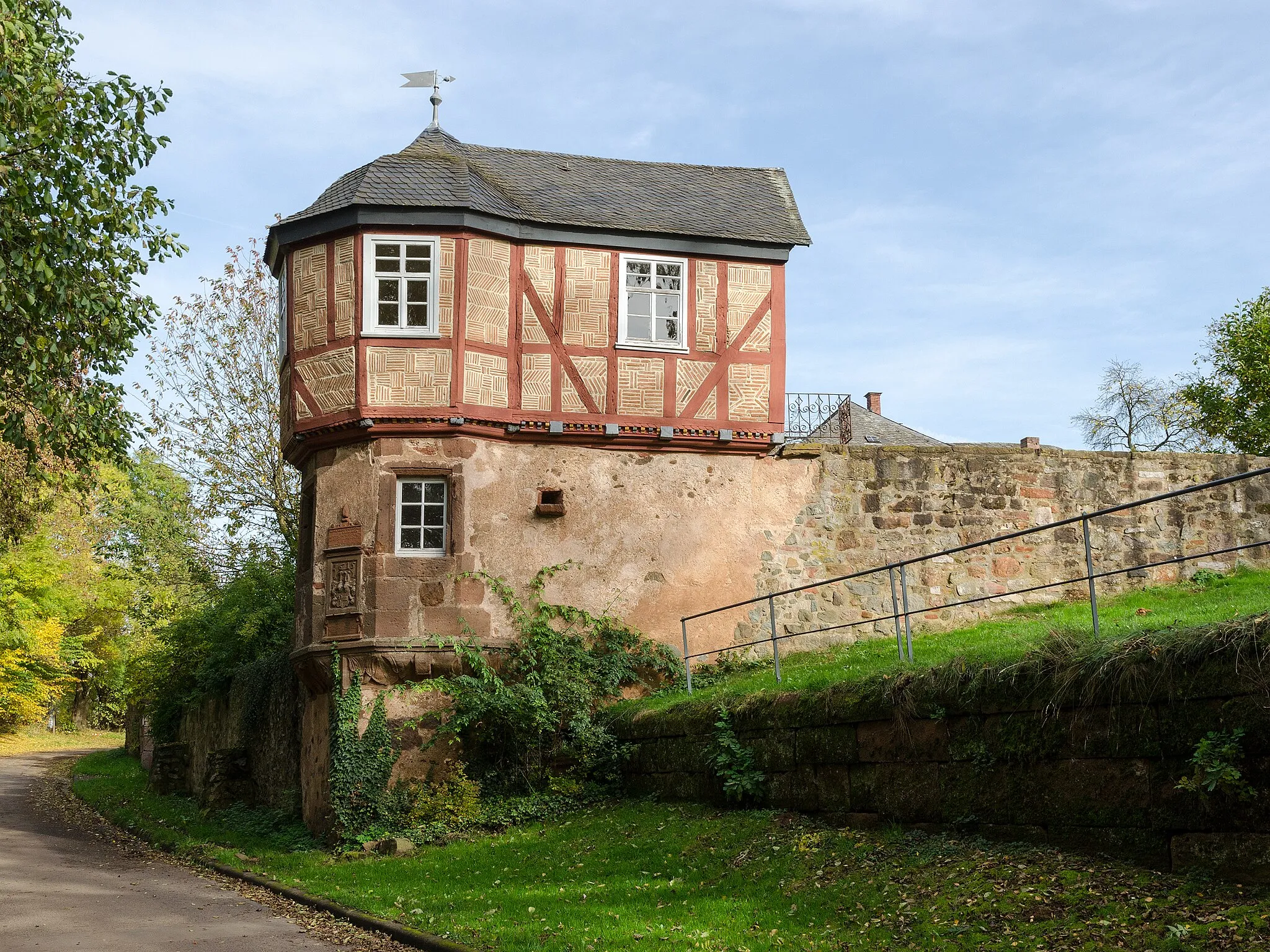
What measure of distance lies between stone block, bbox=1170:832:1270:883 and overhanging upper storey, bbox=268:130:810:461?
10.5 m

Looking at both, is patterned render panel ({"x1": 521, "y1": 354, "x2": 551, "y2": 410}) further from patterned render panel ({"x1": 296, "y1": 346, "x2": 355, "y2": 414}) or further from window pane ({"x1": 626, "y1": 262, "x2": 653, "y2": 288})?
patterned render panel ({"x1": 296, "y1": 346, "x2": 355, "y2": 414})

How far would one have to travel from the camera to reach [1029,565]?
19156mm

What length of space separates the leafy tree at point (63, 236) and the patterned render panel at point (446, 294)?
331 centimetres

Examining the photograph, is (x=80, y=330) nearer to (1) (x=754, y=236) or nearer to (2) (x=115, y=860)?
(2) (x=115, y=860)

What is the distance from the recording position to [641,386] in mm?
17781

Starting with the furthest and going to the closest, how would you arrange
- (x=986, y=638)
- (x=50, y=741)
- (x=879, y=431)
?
(x=50, y=741) < (x=879, y=431) < (x=986, y=638)

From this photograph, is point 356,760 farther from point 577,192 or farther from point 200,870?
point 577,192

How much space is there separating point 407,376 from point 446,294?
3.97 ft

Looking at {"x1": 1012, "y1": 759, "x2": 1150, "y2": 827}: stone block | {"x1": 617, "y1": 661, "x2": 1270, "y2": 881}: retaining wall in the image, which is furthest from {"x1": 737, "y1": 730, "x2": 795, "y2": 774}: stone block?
{"x1": 1012, "y1": 759, "x2": 1150, "y2": 827}: stone block

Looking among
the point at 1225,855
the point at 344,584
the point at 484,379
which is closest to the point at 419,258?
the point at 484,379

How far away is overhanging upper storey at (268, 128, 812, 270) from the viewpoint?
17109mm

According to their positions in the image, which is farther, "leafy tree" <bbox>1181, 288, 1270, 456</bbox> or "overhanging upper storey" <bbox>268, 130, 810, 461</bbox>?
"leafy tree" <bbox>1181, 288, 1270, 456</bbox>

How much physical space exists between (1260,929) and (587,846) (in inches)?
293

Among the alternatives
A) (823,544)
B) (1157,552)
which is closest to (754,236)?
(823,544)
